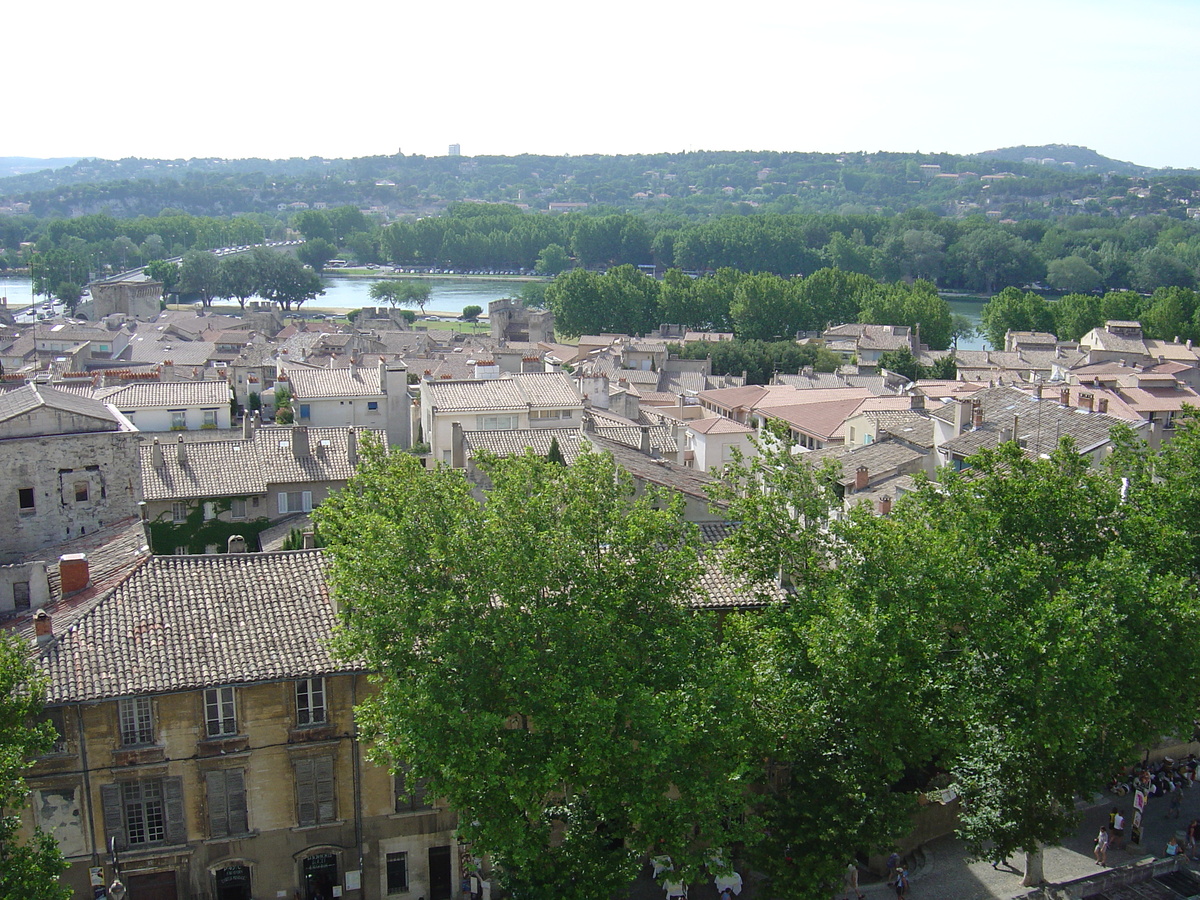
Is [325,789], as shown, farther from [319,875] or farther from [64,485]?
[64,485]

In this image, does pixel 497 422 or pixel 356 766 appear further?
pixel 497 422

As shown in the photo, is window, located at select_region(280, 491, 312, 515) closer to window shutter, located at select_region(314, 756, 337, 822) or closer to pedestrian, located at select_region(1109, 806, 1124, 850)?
window shutter, located at select_region(314, 756, 337, 822)

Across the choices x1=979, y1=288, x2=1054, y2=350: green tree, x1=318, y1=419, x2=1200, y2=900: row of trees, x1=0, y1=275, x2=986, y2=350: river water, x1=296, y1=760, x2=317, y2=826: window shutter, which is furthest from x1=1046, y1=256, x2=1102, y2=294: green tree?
x1=296, y1=760, x2=317, y2=826: window shutter

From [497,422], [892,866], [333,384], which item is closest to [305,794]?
[892,866]

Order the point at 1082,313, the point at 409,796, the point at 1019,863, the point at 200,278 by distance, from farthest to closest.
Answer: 1. the point at 200,278
2. the point at 1082,313
3. the point at 1019,863
4. the point at 409,796

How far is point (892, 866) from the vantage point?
2281 centimetres

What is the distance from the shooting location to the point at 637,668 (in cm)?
1948

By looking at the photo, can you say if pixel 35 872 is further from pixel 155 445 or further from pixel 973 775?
pixel 155 445

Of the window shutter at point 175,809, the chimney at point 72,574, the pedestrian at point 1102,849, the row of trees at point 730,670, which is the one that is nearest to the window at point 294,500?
the chimney at point 72,574

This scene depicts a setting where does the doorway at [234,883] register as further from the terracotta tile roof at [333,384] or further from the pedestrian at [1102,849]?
the terracotta tile roof at [333,384]

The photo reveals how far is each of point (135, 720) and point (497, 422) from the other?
1092 inches

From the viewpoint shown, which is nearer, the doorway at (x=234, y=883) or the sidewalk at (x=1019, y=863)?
the doorway at (x=234, y=883)

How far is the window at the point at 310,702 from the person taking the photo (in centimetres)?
2120

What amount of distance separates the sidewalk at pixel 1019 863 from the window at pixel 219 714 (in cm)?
1161
